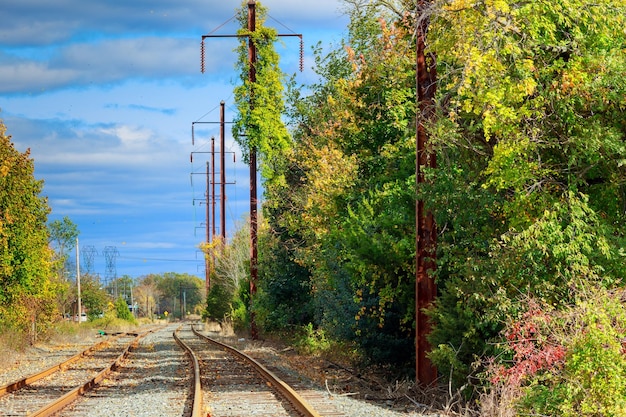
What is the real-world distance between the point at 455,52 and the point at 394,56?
690 cm

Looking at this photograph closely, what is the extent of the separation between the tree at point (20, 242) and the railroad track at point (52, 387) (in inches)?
263

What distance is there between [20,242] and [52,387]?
18.0 m

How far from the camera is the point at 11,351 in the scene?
3350cm

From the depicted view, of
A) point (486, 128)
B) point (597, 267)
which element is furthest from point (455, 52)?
point (597, 267)

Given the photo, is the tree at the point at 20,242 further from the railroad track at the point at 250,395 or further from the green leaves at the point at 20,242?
the railroad track at the point at 250,395

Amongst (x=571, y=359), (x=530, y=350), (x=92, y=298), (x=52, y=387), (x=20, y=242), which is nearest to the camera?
(x=571, y=359)

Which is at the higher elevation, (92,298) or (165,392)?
(165,392)

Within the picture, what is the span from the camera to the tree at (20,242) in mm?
36562

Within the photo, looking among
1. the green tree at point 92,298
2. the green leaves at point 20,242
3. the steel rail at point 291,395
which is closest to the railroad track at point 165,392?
the steel rail at point 291,395

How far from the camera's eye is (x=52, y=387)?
21.7 m

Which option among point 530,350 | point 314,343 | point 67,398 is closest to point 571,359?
point 530,350

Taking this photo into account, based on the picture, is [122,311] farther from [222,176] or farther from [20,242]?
[20,242]

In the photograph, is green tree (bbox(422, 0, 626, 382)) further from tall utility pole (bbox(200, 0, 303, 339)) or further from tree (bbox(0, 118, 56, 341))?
tall utility pole (bbox(200, 0, 303, 339))

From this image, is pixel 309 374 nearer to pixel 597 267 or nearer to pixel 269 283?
pixel 597 267
